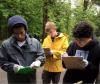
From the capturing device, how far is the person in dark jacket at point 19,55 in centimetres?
459

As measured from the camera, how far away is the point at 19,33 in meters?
4.62

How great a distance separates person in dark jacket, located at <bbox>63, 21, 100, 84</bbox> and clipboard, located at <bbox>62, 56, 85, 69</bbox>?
0.05 metres

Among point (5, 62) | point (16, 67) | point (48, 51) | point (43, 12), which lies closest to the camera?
point (16, 67)

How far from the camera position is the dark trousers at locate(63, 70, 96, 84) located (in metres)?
4.61

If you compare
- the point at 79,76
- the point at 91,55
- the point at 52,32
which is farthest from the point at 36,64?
the point at 52,32

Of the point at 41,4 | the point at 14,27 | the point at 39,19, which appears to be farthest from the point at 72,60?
the point at 39,19

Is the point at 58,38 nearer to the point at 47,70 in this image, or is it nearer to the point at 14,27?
the point at 47,70

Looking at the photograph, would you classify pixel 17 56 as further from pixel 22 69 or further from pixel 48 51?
pixel 48 51

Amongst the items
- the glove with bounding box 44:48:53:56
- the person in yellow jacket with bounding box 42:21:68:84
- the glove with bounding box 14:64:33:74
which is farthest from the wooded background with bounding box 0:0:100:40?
the glove with bounding box 14:64:33:74

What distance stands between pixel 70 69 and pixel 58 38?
1843 mm

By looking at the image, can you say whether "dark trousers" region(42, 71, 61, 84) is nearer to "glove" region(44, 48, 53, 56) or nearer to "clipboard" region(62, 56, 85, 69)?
"glove" region(44, 48, 53, 56)

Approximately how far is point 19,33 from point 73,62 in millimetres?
763

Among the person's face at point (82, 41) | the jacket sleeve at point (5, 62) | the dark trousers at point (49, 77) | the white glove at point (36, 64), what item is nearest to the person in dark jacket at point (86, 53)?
the person's face at point (82, 41)

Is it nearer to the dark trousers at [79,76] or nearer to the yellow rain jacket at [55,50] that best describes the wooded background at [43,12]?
the yellow rain jacket at [55,50]
